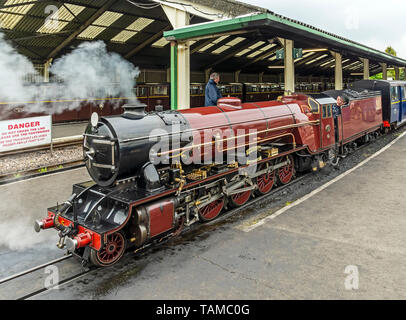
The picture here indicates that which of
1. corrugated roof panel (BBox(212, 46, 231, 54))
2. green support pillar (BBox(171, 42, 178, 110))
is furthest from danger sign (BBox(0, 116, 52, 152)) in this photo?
corrugated roof panel (BBox(212, 46, 231, 54))

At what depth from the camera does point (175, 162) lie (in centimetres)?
606

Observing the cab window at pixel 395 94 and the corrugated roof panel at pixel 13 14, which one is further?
the cab window at pixel 395 94

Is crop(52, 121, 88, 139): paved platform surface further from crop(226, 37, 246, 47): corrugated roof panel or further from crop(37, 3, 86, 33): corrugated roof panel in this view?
crop(226, 37, 246, 47): corrugated roof panel

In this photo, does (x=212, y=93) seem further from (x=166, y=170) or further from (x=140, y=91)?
(x=140, y=91)

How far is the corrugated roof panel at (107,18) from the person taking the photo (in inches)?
733

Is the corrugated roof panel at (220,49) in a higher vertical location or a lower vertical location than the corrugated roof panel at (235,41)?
lower

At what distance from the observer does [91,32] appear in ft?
66.2

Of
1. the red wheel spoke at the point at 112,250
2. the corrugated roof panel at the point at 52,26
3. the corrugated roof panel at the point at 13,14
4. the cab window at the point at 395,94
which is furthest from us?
A: the corrugated roof panel at the point at 52,26

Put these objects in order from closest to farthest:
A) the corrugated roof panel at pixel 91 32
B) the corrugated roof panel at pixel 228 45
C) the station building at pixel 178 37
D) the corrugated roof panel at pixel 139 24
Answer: the station building at pixel 178 37, the corrugated roof panel at pixel 91 32, the corrugated roof panel at pixel 139 24, the corrugated roof panel at pixel 228 45

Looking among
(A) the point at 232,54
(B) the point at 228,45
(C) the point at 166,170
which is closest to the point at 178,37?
(C) the point at 166,170

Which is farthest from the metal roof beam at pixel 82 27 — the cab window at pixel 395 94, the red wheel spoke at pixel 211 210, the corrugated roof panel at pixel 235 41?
the cab window at pixel 395 94

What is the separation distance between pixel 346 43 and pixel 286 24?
607cm

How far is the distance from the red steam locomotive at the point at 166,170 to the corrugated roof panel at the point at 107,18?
1347 cm

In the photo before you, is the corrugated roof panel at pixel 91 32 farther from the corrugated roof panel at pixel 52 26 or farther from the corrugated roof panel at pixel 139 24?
the corrugated roof panel at pixel 139 24
